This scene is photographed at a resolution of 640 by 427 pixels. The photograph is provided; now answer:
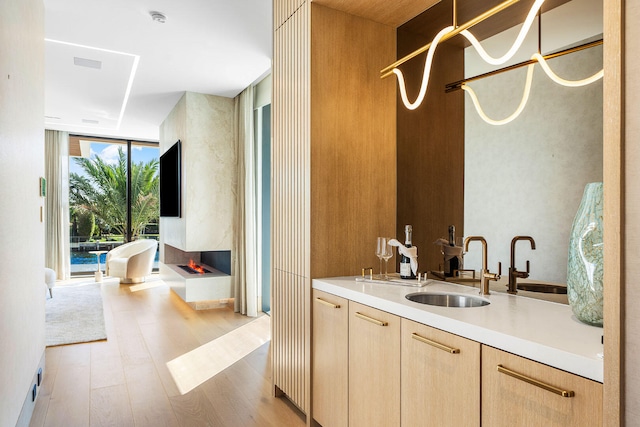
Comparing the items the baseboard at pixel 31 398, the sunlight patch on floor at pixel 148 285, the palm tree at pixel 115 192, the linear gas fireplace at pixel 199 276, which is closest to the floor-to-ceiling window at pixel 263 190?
the linear gas fireplace at pixel 199 276

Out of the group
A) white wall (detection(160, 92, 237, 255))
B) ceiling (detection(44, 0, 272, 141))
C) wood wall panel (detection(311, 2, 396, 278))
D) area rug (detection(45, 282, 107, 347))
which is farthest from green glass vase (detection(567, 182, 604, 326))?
white wall (detection(160, 92, 237, 255))

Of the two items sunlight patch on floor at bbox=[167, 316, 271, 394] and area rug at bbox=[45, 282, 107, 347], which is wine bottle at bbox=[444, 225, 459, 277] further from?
area rug at bbox=[45, 282, 107, 347]

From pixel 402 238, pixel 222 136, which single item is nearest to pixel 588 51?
pixel 402 238

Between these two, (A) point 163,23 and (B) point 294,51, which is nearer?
(B) point 294,51

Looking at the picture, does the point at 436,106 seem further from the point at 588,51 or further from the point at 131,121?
the point at 131,121

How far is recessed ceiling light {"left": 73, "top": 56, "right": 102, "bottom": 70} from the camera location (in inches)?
162

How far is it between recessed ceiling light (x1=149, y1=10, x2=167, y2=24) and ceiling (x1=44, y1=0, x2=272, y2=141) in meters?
0.03

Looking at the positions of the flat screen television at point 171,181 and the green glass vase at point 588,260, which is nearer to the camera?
the green glass vase at point 588,260

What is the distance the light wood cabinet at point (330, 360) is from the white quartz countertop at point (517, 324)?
19 centimetres

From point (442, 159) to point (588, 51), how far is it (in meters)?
0.90

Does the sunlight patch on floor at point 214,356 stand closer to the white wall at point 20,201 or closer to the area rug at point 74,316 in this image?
the white wall at point 20,201

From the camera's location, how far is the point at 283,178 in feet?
8.73

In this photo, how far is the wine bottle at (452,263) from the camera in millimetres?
2201

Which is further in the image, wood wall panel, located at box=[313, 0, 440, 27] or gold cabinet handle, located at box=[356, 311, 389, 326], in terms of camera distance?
wood wall panel, located at box=[313, 0, 440, 27]
